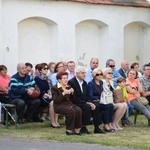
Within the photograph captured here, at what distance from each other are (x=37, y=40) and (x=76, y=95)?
521 cm

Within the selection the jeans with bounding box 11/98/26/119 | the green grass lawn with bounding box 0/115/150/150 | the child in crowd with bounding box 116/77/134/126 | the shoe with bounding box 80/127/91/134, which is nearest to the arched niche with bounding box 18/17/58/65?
the green grass lawn with bounding box 0/115/150/150

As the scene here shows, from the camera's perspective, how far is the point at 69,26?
57.1ft

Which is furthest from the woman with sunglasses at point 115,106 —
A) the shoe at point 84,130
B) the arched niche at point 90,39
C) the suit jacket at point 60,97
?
the arched niche at point 90,39

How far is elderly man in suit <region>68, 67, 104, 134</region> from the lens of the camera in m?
12.0

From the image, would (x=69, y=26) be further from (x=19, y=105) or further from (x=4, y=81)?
(x=19, y=105)

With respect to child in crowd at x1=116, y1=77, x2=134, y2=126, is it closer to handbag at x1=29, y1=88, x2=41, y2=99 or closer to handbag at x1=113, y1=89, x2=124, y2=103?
handbag at x1=113, y1=89, x2=124, y2=103

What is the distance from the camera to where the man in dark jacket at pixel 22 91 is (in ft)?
42.0

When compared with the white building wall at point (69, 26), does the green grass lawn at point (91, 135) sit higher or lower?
lower

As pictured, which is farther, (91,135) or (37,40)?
(37,40)

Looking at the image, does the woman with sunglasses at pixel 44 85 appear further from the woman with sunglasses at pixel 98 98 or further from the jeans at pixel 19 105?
the woman with sunglasses at pixel 98 98

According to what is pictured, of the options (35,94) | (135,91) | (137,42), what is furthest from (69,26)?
(35,94)

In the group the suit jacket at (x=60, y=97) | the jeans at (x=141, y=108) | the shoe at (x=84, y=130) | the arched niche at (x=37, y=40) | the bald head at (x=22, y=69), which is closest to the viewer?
the suit jacket at (x=60, y=97)

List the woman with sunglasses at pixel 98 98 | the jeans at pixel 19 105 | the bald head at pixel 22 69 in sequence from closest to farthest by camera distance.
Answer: the woman with sunglasses at pixel 98 98 < the jeans at pixel 19 105 < the bald head at pixel 22 69

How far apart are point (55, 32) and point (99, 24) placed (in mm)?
2065
